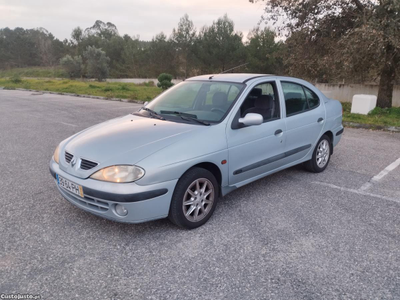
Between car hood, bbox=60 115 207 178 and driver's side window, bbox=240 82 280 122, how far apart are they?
825 millimetres

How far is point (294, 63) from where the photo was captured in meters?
12.2

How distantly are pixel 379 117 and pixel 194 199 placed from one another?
9352 mm

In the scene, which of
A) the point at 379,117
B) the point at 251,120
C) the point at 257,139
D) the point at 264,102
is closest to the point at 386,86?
the point at 379,117

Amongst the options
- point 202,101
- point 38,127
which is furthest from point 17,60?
point 202,101

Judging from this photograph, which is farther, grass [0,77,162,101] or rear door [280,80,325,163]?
A: grass [0,77,162,101]

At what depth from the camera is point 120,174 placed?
2885 millimetres

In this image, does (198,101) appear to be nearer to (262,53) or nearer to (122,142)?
(122,142)

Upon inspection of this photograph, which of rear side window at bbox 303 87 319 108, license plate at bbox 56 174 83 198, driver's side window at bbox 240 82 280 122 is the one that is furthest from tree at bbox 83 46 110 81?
license plate at bbox 56 174 83 198

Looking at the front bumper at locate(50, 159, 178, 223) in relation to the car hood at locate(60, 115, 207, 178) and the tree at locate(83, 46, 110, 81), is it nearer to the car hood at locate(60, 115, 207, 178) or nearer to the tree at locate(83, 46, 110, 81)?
the car hood at locate(60, 115, 207, 178)

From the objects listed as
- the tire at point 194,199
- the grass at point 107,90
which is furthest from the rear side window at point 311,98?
the grass at point 107,90

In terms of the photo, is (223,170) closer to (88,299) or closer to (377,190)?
(88,299)

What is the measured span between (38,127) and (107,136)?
21.4 ft

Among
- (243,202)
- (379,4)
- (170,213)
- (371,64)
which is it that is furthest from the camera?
(371,64)

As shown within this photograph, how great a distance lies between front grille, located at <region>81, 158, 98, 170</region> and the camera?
3.02m
